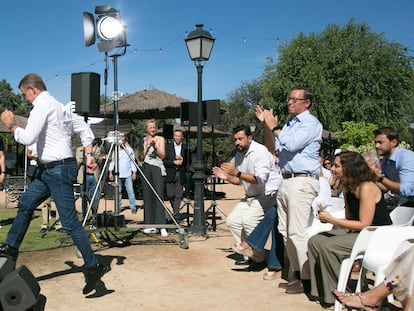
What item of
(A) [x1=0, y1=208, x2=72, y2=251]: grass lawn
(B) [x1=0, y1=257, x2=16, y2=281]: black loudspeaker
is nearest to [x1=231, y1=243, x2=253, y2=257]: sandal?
(B) [x1=0, y1=257, x2=16, y2=281]: black loudspeaker

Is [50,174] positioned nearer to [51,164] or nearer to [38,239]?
[51,164]

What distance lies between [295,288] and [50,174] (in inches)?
102

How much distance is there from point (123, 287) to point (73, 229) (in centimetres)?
82

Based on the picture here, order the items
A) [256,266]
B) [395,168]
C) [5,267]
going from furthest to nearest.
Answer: [256,266] → [395,168] → [5,267]

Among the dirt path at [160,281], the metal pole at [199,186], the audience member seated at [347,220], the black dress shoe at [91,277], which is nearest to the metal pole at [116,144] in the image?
the dirt path at [160,281]

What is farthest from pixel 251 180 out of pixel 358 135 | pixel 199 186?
pixel 358 135

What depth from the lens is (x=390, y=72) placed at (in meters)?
29.9

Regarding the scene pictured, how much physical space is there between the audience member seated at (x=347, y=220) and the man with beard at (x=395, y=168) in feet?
3.02

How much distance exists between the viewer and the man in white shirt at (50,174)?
13.7ft

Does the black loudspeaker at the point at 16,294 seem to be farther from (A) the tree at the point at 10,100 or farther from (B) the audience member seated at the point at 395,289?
(A) the tree at the point at 10,100

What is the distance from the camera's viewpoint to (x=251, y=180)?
5.18 metres

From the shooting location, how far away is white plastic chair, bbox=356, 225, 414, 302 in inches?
130

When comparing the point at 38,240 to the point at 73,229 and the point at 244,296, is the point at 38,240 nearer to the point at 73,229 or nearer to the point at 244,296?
the point at 73,229

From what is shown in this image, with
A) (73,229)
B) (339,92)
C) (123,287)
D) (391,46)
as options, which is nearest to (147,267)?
(123,287)
